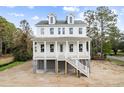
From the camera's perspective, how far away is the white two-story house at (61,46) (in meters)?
11.4

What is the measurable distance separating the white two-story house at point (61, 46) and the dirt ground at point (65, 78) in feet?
0.68

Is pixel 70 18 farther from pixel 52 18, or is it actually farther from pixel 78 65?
pixel 78 65

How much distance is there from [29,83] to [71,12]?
196cm

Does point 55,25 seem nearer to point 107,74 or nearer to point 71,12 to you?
point 71,12

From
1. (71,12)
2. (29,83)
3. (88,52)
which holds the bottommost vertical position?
(29,83)

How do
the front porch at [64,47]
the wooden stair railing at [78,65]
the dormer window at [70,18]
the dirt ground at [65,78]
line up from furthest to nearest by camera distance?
the front porch at [64,47], the wooden stair railing at [78,65], the dormer window at [70,18], the dirt ground at [65,78]

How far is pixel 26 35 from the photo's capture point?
36.7 feet

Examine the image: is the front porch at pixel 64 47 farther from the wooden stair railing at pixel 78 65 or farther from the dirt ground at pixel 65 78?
the dirt ground at pixel 65 78

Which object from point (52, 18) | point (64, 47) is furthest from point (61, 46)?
point (52, 18)

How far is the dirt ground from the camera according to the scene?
10.9 meters

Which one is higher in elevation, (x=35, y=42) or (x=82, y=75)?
(x=35, y=42)

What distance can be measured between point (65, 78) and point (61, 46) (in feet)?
2.66

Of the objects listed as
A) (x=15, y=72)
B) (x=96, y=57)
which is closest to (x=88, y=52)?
(x=96, y=57)

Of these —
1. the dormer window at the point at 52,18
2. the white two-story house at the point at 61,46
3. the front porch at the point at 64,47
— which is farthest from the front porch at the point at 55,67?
the dormer window at the point at 52,18
